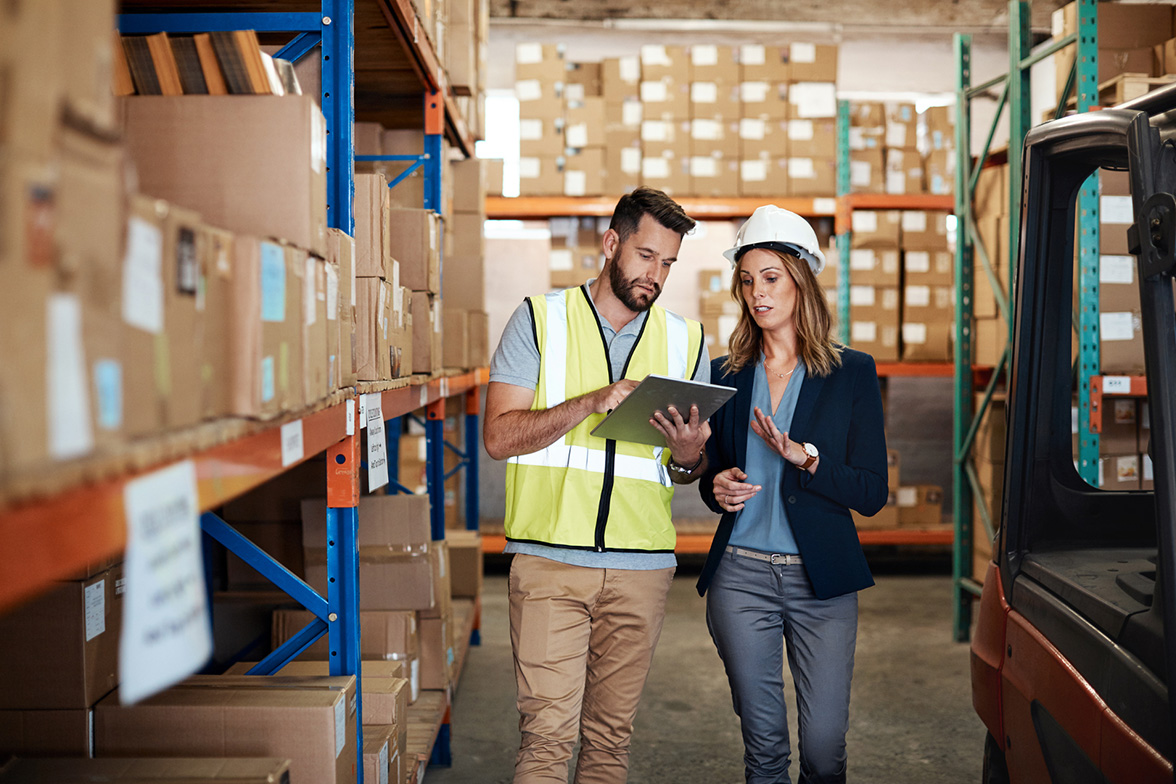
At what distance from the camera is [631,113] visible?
250 inches

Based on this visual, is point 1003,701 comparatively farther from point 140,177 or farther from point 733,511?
point 140,177

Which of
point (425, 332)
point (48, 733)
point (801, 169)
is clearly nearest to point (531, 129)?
point (801, 169)

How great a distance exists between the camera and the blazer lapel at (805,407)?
254 centimetres

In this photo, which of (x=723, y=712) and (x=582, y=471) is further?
(x=723, y=712)

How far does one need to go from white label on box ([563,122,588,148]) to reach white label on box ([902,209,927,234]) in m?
2.29

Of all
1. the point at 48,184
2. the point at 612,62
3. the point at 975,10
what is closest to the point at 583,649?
the point at 48,184

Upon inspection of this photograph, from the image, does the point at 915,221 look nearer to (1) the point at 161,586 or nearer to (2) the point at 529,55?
(2) the point at 529,55

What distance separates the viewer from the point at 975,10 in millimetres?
7547

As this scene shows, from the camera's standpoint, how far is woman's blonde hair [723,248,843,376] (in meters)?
2.58

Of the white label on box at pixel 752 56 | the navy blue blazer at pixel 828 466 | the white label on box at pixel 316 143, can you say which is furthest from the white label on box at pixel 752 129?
the white label on box at pixel 316 143

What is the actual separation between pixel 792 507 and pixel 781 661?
42cm

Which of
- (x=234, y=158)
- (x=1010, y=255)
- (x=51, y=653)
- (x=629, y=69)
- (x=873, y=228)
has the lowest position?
(x=51, y=653)

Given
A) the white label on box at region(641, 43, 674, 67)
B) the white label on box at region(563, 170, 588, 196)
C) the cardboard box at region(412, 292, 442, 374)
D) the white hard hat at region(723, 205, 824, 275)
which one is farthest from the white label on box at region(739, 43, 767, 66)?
the white hard hat at region(723, 205, 824, 275)

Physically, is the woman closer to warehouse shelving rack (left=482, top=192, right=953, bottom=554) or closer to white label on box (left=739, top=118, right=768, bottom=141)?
warehouse shelving rack (left=482, top=192, right=953, bottom=554)
